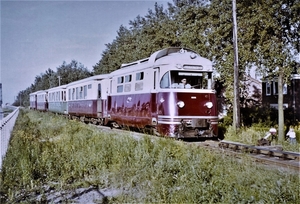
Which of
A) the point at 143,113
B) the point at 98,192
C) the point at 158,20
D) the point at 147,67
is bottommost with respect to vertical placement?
the point at 98,192

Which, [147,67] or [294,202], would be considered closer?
[294,202]

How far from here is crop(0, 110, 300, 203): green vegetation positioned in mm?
4809

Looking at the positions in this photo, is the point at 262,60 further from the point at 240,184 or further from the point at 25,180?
the point at 25,180

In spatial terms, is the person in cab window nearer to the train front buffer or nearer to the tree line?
the train front buffer

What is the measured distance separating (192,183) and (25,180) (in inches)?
116

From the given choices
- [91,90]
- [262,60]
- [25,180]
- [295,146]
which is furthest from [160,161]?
[91,90]

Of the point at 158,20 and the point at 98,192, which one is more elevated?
the point at 158,20

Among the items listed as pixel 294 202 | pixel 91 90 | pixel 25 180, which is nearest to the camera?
pixel 294 202

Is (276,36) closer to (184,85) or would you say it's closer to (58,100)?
(184,85)

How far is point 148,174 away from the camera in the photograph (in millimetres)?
6152

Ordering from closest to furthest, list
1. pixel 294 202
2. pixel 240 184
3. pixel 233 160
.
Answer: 1. pixel 294 202
2. pixel 240 184
3. pixel 233 160

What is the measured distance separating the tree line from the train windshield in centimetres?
Answer: 216

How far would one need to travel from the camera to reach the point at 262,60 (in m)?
11.7

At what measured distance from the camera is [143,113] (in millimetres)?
11562
